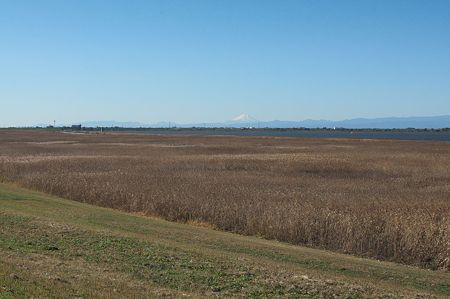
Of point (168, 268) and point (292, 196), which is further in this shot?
point (292, 196)

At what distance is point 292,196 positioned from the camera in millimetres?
26297

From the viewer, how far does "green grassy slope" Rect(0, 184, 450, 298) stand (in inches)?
407

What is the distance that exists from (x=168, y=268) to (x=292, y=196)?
48.1 feet

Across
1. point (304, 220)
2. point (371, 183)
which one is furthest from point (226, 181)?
point (304, 220)

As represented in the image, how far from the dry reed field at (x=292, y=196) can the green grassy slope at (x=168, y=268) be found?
6.28ft

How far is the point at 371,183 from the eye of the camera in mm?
34031

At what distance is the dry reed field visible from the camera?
60.0 feet

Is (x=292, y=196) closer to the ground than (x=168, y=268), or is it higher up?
closer to the ground

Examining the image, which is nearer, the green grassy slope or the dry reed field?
the green grassy slope

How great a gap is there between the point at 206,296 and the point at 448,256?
923cm

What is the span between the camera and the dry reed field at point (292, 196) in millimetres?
18297

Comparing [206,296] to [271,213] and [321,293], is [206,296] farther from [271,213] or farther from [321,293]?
[271,213]

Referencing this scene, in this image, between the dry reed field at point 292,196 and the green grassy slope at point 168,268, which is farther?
the dry reed field at point 292,196

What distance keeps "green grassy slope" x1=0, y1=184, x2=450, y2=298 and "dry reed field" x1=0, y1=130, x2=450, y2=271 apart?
1.91 meters
